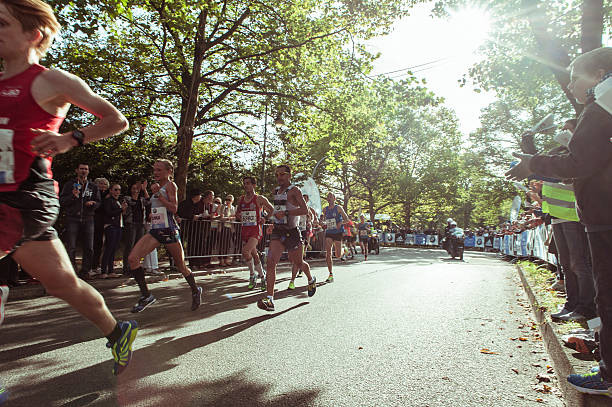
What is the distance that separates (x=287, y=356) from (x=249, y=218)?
15.3 ft

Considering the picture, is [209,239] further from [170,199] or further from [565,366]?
[565,366]

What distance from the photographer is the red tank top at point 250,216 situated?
8.17 m

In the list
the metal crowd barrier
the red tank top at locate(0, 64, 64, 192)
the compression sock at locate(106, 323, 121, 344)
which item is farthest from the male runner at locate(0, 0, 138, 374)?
the metal crowd barrier

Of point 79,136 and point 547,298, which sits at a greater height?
point 79,136

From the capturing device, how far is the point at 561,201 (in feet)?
15.5

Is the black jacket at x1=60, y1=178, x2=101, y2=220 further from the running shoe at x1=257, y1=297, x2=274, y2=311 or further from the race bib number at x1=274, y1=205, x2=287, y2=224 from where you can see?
the running shoe at x1=257, y1=297, x2=274, y2=311

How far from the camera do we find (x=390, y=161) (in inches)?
1874

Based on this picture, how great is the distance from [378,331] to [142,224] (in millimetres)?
6647

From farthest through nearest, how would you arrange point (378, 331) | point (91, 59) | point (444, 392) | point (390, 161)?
point (390, 161), point (91, 59), point (378, 331), point (444, 392)

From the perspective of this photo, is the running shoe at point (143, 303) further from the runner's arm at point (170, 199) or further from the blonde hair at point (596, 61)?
the blonde hair at point (596, 61)

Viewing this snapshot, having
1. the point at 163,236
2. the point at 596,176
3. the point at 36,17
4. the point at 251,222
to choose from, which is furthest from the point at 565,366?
the point at 251,222

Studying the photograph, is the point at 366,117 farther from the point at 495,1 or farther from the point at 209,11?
the point at 209,11

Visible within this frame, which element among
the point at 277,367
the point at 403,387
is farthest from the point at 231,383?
the point at 403,387

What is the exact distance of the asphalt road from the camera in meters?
2.85
